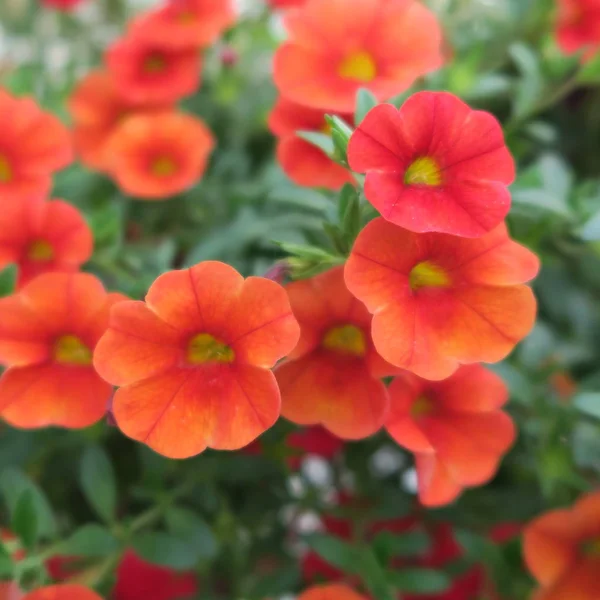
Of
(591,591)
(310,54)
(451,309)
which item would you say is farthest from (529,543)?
(310,54)

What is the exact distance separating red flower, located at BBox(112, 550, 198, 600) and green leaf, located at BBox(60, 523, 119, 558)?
19cm

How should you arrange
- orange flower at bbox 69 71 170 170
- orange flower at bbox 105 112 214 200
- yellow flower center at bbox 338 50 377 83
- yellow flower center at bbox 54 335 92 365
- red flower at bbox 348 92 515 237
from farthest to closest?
orange flower at bbox 69 71 170 170, orange flower at bbox 105 112 214 200, yellow flower center at bbox 338 50 377 83, yellow flower center at bbox 54 335 92 365, red flower at bbox 348 92 515 237

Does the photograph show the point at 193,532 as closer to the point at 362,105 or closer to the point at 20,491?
the point at 20,491

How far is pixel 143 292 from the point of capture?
1.84 feet

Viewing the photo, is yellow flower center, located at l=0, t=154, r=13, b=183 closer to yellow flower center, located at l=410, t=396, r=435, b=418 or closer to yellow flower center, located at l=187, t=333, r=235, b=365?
yellow flower center, located at l=187, t=333, r=235, b=365

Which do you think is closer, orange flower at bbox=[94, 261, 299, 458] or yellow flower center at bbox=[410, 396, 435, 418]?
orange flower at bbox=[94, 261, 299, 458]

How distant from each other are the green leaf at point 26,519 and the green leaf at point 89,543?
0.04 m

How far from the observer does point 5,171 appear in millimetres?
721

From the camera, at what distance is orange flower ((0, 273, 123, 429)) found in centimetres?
50

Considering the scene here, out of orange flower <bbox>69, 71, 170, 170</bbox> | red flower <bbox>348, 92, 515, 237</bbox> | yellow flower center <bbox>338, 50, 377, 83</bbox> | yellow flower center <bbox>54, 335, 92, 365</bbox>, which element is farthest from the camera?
orange flower <bbox>69, 71, 170, 170</bbox>

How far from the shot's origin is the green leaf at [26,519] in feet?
1.89

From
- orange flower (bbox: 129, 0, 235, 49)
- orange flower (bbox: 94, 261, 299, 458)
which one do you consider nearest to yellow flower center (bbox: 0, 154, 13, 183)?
orange flower (bbox: 129, 0, 235, 49)

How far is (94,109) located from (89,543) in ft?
1.90

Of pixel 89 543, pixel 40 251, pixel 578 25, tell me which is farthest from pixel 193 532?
pixel 578 25
